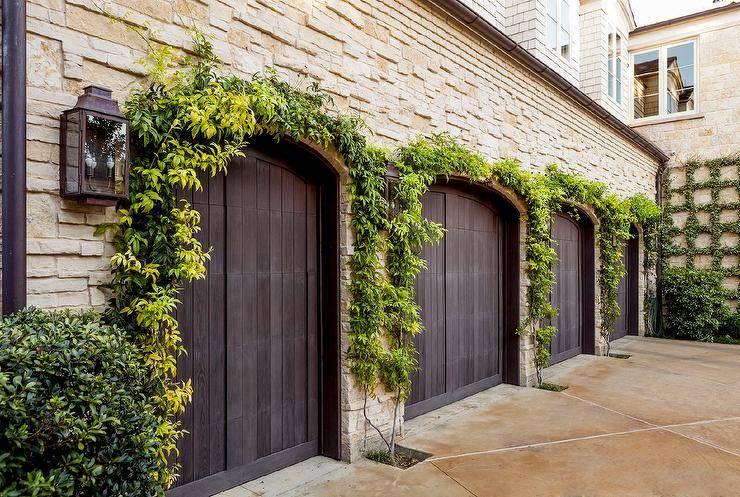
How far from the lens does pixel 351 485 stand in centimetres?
368

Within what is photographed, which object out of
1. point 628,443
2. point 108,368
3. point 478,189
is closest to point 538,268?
point 478,189

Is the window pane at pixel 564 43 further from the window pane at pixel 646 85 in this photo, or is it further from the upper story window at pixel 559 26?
the window pane at pixel 646 85

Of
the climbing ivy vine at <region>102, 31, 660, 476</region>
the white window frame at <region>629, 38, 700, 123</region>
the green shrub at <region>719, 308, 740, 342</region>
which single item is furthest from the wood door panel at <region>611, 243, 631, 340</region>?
the climbing ivy vine at <region>102, 31, 660, 476</region>

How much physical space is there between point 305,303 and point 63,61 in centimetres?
227

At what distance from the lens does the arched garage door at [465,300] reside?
543cm

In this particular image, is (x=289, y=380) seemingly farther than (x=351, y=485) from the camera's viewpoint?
Yes

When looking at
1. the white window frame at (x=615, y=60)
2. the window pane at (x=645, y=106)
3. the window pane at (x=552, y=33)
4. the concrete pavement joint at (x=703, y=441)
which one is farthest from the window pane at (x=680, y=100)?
the concrete pavement joint at (x=703, y=441)

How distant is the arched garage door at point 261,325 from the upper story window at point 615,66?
9476 mm

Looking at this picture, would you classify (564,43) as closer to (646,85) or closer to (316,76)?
(646,85)

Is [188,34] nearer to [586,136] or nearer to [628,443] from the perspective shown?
[628,443]

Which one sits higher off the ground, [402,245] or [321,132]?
[321,132]

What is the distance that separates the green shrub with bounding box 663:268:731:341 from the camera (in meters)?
10.4

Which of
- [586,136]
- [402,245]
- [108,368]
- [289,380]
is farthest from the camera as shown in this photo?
[586,136]

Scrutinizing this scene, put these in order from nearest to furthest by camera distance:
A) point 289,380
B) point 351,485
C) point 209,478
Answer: point 209,478 < point 351,485 < point 289,380
